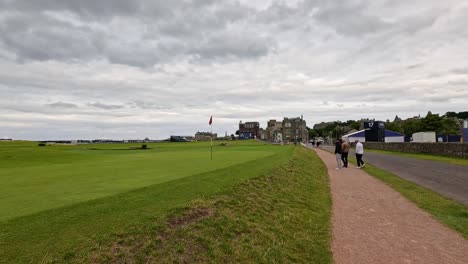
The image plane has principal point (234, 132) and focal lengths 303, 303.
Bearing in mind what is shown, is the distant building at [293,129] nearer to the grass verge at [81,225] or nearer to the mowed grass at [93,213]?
the mowed grass at [93,213]

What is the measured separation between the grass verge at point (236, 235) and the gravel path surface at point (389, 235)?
0.49m

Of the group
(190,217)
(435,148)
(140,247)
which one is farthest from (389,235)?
(435,148)

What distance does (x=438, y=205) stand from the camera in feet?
36.6

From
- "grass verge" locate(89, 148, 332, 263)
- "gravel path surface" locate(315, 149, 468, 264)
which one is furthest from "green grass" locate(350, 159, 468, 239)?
"grass verge" locate(89, 148, 332, 263)

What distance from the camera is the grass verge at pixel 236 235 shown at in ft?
18.9

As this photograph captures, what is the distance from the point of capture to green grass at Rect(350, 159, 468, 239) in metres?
8.93

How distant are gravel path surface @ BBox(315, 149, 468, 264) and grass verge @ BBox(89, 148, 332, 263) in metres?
0.49

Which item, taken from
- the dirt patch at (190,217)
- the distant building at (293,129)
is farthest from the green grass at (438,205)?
the distant building at (293,129)

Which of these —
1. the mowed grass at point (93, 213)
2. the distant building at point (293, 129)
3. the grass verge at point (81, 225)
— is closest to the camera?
the grass verge at point (81, 225)

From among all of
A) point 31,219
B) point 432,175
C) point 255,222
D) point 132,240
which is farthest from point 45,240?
point 432,175

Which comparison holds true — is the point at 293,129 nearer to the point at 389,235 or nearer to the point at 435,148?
the point at 435,148

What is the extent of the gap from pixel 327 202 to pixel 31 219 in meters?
10.0

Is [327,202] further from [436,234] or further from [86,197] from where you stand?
[86,197]

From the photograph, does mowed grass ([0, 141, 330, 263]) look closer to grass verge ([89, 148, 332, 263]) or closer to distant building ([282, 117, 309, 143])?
grass verge ([89, 148, 332, 263])
